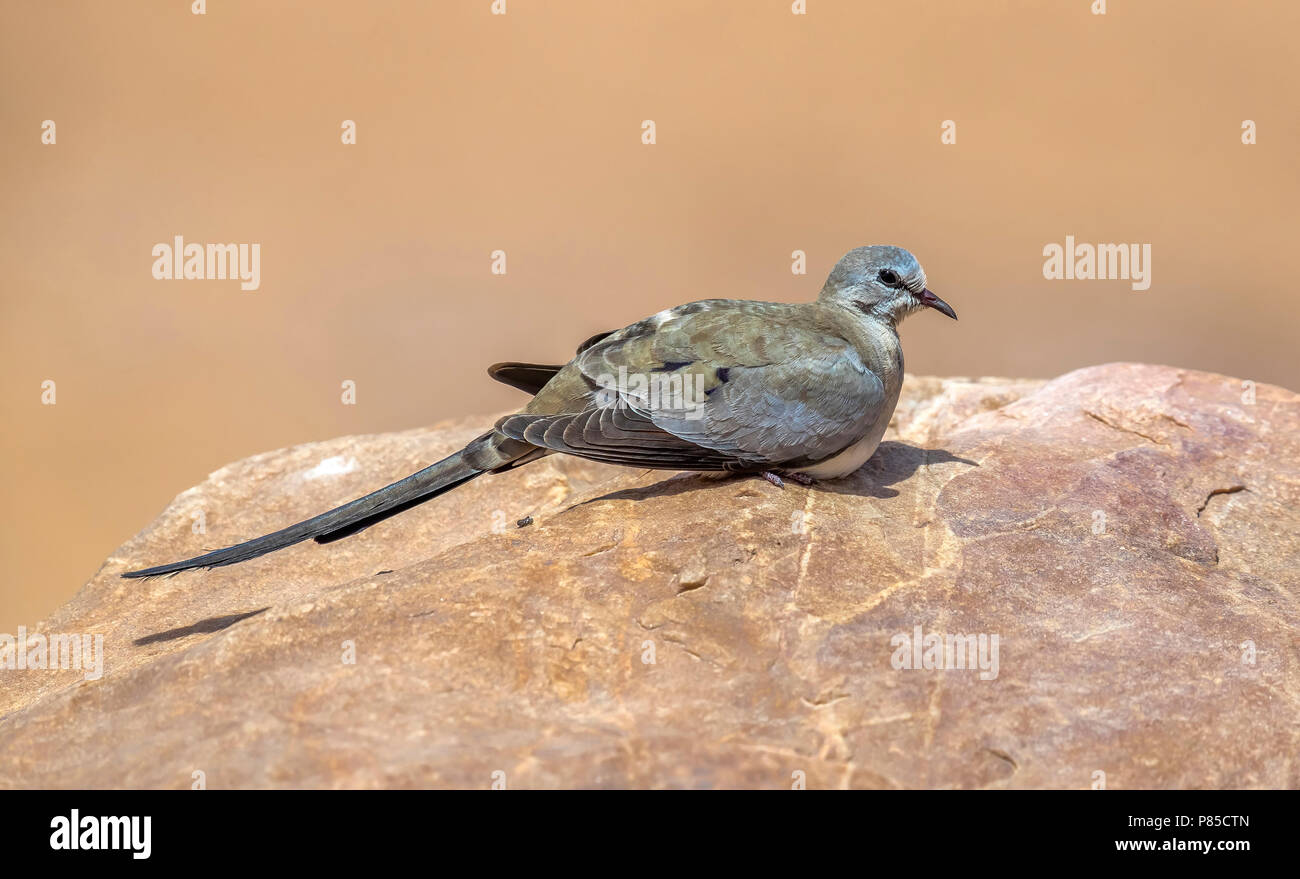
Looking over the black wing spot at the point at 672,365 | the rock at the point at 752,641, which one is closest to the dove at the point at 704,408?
the black wing spot at the point at 672,365

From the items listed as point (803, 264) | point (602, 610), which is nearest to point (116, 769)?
point (602, 610)

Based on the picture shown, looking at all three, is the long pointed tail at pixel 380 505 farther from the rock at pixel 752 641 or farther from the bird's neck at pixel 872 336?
the bird's neck at pixel 872 336

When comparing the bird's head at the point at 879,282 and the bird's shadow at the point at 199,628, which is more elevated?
the bird's head at the point at 879,282

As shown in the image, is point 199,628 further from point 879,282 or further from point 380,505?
point 879,282

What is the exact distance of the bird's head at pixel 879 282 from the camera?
20.0 ft

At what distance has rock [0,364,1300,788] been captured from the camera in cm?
396

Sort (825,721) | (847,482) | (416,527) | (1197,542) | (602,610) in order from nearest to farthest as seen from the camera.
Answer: (825,721)
(602,610)
(1197,542)
(847,482)
(416,527)

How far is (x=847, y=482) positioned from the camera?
240 inches

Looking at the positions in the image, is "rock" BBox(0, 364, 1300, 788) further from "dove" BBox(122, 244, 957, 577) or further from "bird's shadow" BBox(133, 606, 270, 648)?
"dove" BBox(122, 244, 957, 577)

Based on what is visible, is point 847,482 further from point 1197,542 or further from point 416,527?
point 416,527

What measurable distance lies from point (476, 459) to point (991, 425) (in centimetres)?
340

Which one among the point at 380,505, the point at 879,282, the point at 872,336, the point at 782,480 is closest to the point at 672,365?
the point at 782,480

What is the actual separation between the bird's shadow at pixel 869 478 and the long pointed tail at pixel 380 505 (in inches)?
22.2

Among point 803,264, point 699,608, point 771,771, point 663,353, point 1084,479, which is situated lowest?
point 771,771
